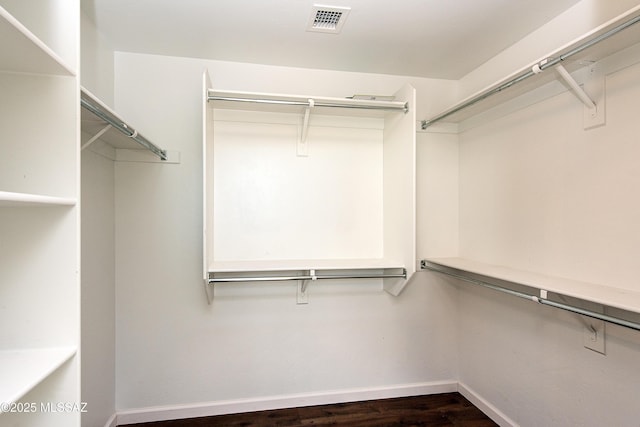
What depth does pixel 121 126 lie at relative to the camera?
1498 millimetres

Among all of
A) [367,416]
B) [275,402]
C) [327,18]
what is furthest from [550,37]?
[275,402]

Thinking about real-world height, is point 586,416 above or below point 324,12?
below

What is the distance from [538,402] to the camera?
1764 mm

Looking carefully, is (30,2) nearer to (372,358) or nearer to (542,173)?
(542,173)

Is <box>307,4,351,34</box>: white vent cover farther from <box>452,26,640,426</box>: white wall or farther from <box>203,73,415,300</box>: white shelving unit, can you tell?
<box>452,26,640,426</box>: white wall

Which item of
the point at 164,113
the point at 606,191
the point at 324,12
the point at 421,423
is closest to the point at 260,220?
the point at 164,113

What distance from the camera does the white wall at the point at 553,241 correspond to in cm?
137

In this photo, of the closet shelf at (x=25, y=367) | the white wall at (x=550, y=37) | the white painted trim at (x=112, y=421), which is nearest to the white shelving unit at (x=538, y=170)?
the white wall at (x=550, y=37)

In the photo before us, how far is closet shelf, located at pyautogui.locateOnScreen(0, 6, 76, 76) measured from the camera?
760mm

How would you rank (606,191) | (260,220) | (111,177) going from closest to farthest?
(606,191)
(111,177)
(260,220)

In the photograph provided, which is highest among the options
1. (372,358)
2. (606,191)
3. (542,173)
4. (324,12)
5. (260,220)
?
(324,12)

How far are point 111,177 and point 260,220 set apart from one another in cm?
98

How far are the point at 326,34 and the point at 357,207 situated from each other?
3.82ft

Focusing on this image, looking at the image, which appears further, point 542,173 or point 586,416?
point 542,173
